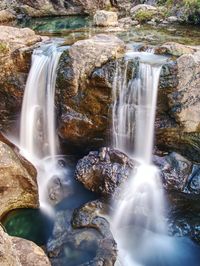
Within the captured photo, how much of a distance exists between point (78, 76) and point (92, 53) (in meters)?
0.62

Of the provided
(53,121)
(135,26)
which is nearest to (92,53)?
(53,121)

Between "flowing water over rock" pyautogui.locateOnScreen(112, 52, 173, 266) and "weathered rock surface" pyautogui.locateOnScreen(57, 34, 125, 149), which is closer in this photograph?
"flowing water over rock" pyautogui.locateOnScreen(112, 52, 173, 266)

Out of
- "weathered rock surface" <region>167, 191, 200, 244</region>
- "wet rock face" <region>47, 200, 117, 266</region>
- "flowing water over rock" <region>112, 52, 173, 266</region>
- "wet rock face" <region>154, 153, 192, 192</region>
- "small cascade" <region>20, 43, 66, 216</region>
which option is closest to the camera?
"wet rock face" <region>47, 200, 117, 266</region>

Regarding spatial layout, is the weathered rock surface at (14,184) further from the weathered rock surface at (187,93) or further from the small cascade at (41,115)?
the weathered rock surface at (187,93)

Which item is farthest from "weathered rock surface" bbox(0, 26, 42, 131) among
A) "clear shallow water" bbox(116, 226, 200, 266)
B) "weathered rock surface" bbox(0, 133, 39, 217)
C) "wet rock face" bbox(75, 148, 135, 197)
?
"clear shallow water" bbox(116, 226, 200, 266)

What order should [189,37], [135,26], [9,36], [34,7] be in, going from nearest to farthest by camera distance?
[9,36], [189,37], [135,26], [34,7]

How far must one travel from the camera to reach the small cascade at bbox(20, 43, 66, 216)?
310 inches

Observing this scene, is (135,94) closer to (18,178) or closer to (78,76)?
(78,76)

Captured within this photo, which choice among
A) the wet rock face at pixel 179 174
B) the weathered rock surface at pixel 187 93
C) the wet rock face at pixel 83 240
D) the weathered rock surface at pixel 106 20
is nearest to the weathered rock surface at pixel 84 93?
the weathered rock surface at pixel 187 93

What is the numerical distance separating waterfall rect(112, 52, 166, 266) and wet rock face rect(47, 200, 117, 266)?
0.43 metres

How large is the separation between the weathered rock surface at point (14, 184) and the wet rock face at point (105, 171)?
1.04 m

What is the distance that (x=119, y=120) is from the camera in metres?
7.48

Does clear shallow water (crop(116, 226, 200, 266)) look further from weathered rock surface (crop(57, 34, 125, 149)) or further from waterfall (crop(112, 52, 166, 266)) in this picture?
weathered rock surface (crop(57, 34, 125, 149))

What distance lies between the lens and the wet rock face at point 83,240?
5477 millimetres
